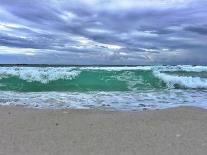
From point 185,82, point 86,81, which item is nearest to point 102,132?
point 185,82

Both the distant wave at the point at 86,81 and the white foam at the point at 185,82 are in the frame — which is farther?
the distant wave at the point at 86,81

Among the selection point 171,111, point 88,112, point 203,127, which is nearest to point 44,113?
point 88,112

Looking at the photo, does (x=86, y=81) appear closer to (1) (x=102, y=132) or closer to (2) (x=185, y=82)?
(2) (x=185, y=82)

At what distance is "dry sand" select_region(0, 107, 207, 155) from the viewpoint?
5215mm

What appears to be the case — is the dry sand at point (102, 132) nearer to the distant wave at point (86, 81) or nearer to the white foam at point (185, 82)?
the white foam at point (185, 82)

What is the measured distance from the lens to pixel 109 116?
308 inches

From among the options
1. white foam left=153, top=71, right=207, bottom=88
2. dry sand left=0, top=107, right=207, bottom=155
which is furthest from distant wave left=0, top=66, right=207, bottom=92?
dry sand left=0, top=107, right=207, bottom=155

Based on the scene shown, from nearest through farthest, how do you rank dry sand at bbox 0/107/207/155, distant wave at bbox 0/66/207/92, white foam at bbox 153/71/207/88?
dry sand at bbox 0/107/207/155 → white foam at bbox 153/71/207/88 → distant wave at bbox 0/66/207/92

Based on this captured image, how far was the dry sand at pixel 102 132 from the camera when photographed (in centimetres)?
521

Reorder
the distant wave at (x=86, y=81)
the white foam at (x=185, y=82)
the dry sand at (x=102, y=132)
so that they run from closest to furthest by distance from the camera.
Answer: the dry sand at (x=102, y=132) → the white foam at (x=185, y=82) → the distant wave at (x=86, y=81)

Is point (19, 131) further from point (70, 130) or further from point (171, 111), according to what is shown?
point (171, 111)

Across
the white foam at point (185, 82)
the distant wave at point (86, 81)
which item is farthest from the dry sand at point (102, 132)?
Result: the distant wave at point (86, 81)

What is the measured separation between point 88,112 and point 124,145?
3.13m

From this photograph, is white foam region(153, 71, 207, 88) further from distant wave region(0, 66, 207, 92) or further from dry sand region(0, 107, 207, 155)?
dry sand region(0, 107, 207, 155)
